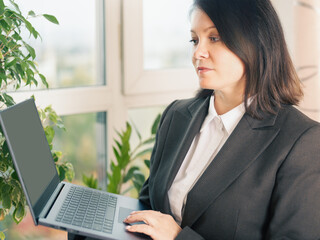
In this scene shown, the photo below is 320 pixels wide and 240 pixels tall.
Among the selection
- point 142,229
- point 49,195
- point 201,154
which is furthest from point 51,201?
point 201,154

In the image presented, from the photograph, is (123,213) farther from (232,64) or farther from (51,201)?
(232,64)

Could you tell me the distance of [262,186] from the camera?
1.34 meters

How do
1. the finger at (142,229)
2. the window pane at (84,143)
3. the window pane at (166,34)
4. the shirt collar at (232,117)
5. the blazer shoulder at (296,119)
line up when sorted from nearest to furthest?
the finger at (142,229) → the blazer shoulder at (296,119) → the shirt collar at (232,117) → the window pane at (84,143) → the window pane at (166,34)

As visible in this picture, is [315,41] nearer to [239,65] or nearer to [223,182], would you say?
[239,65]

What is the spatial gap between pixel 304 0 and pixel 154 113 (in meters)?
1.03

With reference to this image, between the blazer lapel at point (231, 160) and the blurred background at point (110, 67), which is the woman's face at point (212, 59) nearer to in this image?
the blazer lapel at point (231, 160)

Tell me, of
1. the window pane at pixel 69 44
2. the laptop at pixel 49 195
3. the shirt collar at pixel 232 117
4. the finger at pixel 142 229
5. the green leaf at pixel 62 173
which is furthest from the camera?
the window pane at pixel 69 44

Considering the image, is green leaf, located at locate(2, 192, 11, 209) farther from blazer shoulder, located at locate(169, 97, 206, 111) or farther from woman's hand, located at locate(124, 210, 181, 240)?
blazer shoulder, located at locate(169, 97, 206, 111)

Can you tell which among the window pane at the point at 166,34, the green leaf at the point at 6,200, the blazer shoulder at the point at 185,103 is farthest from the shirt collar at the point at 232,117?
the window pane at the point at 166,34

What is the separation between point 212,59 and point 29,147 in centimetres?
63

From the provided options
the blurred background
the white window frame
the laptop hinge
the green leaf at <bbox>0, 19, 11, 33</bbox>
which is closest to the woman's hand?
the laptop hinge

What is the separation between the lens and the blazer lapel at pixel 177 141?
1.55m

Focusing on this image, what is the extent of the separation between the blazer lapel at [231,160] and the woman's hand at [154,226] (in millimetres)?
116

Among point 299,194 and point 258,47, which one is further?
point 258,47
